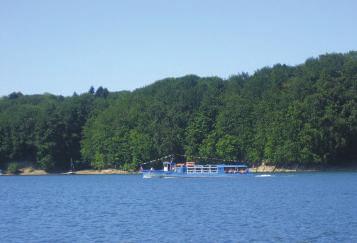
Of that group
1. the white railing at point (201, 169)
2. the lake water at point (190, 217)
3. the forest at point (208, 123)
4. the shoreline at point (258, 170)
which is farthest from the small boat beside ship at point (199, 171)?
the lake water at point (190, 217)

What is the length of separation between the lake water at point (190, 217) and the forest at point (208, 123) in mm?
56617

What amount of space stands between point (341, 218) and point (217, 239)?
1304 centimetres

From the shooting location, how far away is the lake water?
45.2 metres

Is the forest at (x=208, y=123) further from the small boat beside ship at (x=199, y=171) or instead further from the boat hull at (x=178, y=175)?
the boat hull at (x=178, y=175)

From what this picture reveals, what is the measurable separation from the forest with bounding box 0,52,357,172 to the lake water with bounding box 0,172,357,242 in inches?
2229

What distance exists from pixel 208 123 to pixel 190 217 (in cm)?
10959

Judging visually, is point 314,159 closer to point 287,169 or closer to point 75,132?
point 287,169

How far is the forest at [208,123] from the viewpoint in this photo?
138 metres

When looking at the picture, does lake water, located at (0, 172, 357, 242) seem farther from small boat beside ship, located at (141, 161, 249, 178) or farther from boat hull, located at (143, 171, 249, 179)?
small boat beside ship, located at (141, 161, 249, 178)

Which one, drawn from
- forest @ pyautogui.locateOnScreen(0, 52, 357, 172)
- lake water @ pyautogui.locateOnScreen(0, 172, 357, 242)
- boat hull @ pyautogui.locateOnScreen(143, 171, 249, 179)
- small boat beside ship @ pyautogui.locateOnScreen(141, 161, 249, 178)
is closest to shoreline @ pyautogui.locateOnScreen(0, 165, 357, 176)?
forest @ pyautogui.locateOnScreen(0, 52, 357, 172)

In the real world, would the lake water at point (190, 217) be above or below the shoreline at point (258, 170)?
below

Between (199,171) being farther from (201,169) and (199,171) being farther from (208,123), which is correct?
(208,123)

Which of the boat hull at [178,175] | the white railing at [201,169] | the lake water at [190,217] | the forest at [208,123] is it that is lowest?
the lake water at [190,217]

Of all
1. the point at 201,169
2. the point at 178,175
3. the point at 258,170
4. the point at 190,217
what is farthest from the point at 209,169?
the point at 190,217
